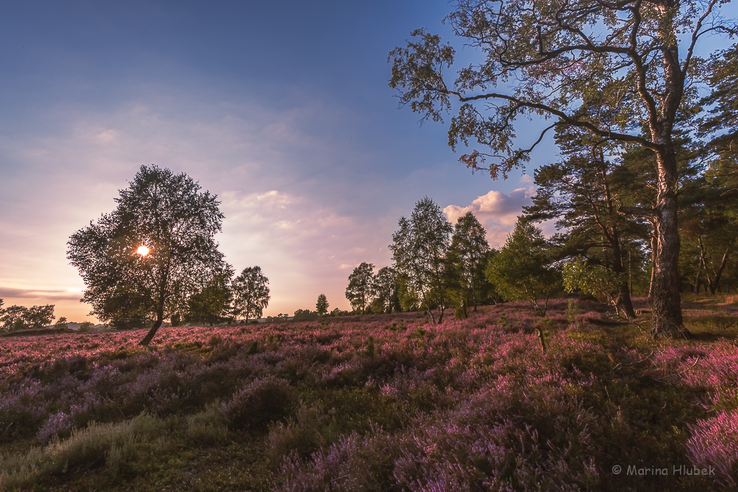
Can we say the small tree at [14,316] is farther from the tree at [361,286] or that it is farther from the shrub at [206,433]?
the shrub at [206,433]

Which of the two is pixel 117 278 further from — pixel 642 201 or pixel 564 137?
pixel 642 201

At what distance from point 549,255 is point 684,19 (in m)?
13.6

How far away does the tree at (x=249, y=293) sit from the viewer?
217ft

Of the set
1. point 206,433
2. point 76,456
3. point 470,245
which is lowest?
point 206,433

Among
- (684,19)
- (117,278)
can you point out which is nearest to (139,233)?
(117,278)

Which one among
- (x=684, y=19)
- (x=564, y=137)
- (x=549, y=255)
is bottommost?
(x=549, y=255)

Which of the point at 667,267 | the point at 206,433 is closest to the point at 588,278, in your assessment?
the point at 667,267

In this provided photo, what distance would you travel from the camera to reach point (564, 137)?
62.3 feet

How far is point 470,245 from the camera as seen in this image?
115 feet

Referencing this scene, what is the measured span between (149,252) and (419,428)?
1908 cm

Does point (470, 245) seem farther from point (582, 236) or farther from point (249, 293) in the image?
point (249, 293)

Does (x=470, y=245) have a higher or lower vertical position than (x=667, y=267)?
higher

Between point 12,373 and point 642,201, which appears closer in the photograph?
point 12,373

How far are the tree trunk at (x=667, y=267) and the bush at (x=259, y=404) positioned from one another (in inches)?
399
